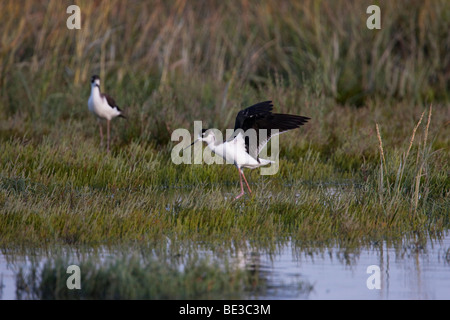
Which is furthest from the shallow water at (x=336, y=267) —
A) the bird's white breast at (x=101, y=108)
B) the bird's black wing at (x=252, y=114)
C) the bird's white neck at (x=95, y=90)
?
the bird's white neck at (x=95, y=90)

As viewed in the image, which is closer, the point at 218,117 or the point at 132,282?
the point at 132,282

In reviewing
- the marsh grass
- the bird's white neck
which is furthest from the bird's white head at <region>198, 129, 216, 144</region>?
the bird's white neck

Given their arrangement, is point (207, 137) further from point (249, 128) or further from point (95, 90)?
point (95, 90)

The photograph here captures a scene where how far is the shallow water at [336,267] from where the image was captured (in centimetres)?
480

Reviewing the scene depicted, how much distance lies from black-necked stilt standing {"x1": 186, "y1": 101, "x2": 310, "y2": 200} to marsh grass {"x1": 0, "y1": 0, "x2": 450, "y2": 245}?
0.43 meters

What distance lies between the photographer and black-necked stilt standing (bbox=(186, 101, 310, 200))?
748 centimetres

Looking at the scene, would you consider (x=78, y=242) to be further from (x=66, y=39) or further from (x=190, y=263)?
(x=66, y=39)

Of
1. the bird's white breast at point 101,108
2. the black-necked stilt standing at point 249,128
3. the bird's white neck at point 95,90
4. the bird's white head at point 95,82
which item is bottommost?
the black-necked stilt standing at point 249,128

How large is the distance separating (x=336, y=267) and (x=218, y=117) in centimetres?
552

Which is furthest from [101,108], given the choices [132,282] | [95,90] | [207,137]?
[132,282]

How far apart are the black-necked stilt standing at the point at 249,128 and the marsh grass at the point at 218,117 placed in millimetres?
427

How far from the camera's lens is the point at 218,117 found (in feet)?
35.1

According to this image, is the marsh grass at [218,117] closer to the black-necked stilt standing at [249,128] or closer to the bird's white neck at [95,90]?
the black-necked stilt standing at [249,128]

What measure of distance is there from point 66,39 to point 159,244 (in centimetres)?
764
